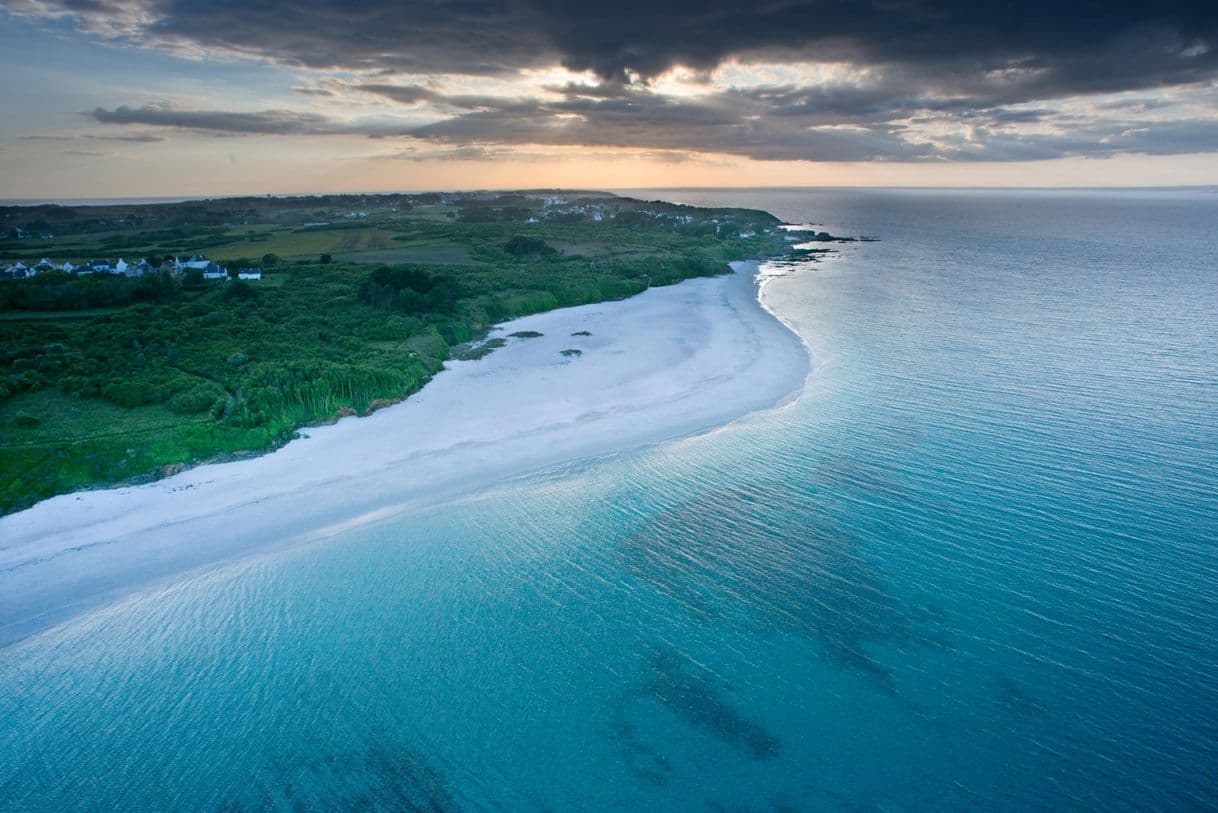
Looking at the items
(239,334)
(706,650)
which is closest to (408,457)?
(706,650)

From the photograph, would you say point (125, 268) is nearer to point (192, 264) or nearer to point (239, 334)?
point (192, 264)

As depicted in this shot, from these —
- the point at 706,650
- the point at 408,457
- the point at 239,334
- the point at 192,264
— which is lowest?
the point at 706,650

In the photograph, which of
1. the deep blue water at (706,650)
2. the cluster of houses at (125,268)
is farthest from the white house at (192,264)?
the deep blue water at (706,650)

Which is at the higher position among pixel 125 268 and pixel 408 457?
pixel 125 268

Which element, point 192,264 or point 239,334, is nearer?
point 239,334

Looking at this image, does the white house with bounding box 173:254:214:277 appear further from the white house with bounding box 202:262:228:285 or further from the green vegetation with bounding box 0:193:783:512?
the green vegetation with bounding box 0:193:783:512

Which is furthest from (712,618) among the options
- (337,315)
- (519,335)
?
(337,315)

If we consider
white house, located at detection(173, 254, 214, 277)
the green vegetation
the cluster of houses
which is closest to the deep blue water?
the green vegetation
